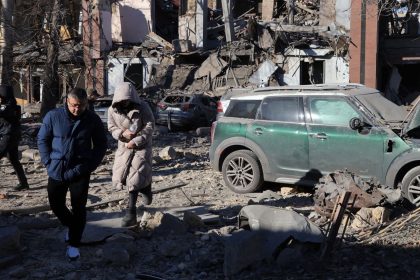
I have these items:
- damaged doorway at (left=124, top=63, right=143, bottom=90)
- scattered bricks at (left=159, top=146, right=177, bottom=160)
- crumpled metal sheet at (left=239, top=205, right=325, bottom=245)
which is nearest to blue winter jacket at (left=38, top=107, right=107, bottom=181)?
crumpled metal sheet at (left=239, top=205, right=325, bottom=245)

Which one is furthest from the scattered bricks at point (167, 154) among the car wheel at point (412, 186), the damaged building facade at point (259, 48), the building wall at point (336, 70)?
the building wall at point (336, 70)

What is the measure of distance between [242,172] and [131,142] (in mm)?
3454

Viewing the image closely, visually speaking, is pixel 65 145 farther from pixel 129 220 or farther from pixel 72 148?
pixel 129 220

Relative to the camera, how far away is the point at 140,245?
6.04m

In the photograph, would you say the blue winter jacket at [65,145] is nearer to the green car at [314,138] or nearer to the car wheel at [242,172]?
the green car at [314,138]

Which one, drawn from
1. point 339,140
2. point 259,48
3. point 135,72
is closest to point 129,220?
point 339,140

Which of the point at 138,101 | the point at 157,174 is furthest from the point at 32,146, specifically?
the point at 138,101

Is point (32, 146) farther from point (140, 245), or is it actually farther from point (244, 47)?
point (244, 47)

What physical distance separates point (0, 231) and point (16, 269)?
52 cm

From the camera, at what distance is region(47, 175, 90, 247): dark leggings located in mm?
5410

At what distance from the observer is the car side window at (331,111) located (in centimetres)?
838

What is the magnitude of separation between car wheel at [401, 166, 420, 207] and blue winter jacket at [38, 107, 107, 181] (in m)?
4.40

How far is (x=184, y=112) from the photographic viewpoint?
22.8 metres

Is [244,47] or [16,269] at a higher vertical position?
[244,47]
